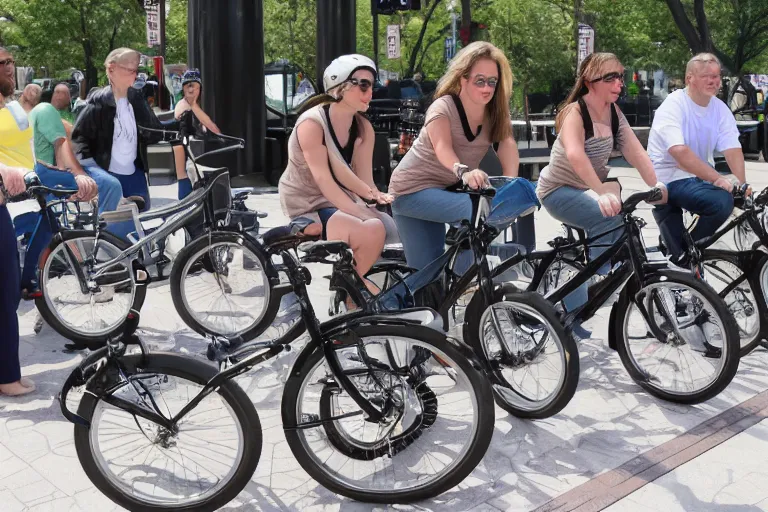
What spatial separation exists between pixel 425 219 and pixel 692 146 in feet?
6.52

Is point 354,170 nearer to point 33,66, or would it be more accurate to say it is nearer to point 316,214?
point 316,214

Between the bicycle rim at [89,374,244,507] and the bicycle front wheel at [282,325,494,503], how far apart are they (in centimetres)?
24

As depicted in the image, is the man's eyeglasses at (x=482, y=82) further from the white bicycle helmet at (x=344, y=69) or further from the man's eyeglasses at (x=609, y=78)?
the man's eyeglasses at (x=609, y=78)

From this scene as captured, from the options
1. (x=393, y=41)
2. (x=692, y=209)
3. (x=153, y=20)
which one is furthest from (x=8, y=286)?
(x=393, y=41)

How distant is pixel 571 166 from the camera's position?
5.43 metres

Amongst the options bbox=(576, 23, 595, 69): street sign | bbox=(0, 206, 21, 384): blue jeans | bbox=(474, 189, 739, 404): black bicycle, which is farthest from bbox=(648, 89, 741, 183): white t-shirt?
bbox=(576, 23, 595, 69): street sign

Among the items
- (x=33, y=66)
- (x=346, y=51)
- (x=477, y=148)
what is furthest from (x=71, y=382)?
(x=33, y=66)

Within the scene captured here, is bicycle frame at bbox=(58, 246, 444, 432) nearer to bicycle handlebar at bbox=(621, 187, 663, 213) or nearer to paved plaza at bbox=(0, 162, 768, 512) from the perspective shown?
paved plaza at bbox=(0, 162, 768, 512)

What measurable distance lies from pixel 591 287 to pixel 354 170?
137cm

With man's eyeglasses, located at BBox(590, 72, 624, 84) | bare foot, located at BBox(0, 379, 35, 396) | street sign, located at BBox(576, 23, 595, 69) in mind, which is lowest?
bare foot, located at BBox(0, 379, 35, 396)

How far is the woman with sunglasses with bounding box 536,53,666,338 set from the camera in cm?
530

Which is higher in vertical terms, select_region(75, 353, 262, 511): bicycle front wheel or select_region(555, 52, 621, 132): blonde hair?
select_region(555, 52, 621, 132): blonde hair

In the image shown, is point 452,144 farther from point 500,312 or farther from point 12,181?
point 12,181

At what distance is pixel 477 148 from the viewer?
5117 millimetres
